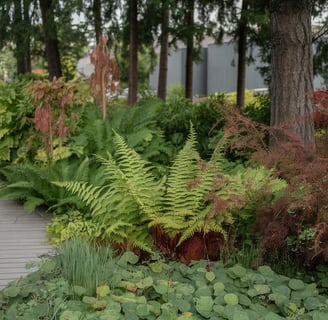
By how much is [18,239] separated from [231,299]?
2.65m

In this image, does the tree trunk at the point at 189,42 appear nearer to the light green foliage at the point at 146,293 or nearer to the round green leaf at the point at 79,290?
the light green foliage at the point at 146,293

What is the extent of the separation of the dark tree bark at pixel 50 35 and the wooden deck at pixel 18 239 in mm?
6649

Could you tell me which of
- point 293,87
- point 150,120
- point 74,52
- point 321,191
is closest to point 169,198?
point 321,191

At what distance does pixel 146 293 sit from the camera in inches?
142

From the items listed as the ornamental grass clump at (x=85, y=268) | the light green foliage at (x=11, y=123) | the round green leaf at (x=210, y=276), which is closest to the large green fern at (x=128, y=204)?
the ornamental grass clump at (x=85, y=268)

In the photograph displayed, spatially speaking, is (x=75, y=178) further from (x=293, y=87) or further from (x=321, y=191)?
(x=321, y=191)

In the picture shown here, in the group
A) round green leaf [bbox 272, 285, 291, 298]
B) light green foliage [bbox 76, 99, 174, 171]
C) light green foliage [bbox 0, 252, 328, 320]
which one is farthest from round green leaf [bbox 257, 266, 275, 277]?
light green foliage [bbox 76, 99, 174, 171]

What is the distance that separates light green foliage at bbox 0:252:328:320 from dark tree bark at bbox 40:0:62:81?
9100 millimetres

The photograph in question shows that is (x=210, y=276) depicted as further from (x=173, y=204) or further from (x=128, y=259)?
(x=173, y=204)

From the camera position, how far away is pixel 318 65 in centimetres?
1345

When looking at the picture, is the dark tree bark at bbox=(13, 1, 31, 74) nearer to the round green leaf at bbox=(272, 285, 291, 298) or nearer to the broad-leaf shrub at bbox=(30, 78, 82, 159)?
the broad-leaf shrub at bbox=(30, 78, 82, 159)

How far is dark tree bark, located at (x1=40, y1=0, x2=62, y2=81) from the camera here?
44.1 ft

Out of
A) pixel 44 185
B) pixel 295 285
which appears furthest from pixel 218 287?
pixel 44 185

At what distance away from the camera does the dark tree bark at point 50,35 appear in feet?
44.1
